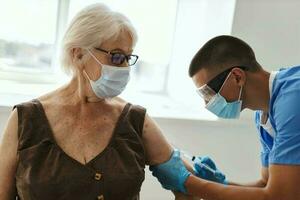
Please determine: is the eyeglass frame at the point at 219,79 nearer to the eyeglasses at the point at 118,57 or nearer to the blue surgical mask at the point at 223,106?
the blue surgical mask at the point at 223,106

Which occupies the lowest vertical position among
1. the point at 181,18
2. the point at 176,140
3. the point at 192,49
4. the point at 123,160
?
the point at 176,140

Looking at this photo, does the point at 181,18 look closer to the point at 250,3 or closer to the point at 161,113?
the point at 250,3

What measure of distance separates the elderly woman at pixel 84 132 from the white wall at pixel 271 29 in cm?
103

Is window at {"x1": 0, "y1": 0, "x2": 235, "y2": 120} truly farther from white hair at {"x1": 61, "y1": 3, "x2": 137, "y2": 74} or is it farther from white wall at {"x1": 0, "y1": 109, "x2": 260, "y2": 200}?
white hair at {"x1": 61, "y1": 3, "x2": 137, "y2": 74}

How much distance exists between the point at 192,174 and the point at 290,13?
134cm

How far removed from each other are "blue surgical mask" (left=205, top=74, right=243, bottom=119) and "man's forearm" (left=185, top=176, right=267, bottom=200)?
0.98 feet

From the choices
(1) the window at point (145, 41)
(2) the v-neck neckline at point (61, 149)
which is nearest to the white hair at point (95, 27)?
(2) the v-neck neckline at point (61, 149)

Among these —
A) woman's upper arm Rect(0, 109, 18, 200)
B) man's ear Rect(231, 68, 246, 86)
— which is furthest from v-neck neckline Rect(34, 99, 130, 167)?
man's ear Rect(231, 68, 246, 86)

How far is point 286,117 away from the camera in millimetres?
1506

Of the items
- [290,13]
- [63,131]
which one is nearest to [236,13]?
[290,13]

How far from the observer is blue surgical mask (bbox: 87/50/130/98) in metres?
1.61

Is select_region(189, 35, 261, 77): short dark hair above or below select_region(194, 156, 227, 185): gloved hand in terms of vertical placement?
above

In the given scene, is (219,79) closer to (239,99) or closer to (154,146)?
(239,99)

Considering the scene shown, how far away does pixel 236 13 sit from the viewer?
7.92ft
